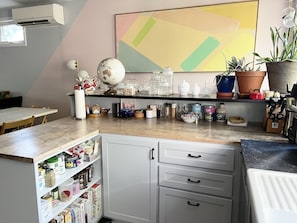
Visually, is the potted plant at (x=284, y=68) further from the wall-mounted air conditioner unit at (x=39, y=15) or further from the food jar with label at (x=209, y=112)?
the wall-mounted air conditioner unit at (x=39, y=15)

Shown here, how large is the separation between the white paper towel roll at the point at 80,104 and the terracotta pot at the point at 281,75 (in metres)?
1.56

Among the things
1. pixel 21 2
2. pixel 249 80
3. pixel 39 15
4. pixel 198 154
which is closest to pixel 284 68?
pixel 249 80

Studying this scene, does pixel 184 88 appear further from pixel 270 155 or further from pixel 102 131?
pixel 270 155

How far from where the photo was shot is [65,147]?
55.6 inches

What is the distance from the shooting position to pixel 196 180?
61.5 inches

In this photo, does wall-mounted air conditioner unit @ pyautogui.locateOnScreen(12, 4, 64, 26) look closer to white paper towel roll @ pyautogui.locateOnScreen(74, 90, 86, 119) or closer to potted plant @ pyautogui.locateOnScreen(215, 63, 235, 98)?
white paper towel roll @ pyautogui.locateOnScreen(74, 90, 86, 119)

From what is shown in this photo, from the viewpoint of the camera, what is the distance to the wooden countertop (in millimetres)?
1305

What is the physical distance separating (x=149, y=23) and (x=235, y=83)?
5.39ft

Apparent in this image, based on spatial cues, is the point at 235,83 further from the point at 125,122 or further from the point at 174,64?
the point at 174,64

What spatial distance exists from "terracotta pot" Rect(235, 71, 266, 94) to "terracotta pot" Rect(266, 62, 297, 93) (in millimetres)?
69

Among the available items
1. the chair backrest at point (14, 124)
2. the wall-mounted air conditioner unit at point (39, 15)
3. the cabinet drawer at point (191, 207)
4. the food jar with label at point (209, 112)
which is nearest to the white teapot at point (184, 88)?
the food jar with label at point (209, 112)

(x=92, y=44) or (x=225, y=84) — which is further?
(x=92, y=44)

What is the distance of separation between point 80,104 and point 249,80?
1448mm

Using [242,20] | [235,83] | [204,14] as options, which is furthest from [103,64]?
[242,20]
